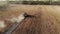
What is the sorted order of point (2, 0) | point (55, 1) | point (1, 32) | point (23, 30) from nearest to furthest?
point (1, 32)
point (23, 30)
point (2, 0)
point (55, 1)

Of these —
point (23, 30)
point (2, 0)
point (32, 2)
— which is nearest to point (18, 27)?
point (23, 30)

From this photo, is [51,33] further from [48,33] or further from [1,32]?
[1,32]

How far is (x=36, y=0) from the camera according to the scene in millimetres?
2246

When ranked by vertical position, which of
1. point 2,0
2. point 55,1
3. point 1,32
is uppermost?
point 1,32

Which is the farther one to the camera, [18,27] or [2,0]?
[2,0]

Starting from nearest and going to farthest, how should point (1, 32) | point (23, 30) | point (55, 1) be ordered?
point (1, 32) → point (23, 30) → point (55, 1)

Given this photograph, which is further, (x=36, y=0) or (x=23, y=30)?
(x=36, y=0)

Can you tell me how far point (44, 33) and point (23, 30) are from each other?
0.33 feet

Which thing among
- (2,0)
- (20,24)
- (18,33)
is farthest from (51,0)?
(18,33)

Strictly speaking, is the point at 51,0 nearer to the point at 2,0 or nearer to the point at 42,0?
the point at 42,0

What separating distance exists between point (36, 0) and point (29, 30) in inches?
62.3

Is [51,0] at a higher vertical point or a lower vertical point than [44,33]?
lower

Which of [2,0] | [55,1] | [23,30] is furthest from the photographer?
[55,1]

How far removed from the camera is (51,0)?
2.23 metres
